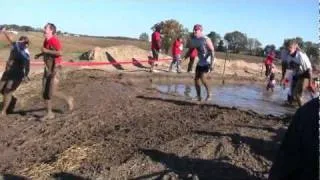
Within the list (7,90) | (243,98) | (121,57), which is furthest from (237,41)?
(7,90)

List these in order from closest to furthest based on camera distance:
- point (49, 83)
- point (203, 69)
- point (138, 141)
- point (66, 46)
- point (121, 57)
A: point (138, 141)
point (49, 83)
point (203, 69)
point (121, 57)
point (66, 46)

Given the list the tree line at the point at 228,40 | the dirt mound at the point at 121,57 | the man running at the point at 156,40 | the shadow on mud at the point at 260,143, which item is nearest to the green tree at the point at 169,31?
the tree line at the point at 228,40

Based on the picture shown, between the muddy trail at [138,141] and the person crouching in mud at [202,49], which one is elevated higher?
the person crouching in mud at [202,49]

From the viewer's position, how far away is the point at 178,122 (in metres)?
10.5

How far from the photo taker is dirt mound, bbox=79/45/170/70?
25969 millimetres

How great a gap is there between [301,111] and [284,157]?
242 mm

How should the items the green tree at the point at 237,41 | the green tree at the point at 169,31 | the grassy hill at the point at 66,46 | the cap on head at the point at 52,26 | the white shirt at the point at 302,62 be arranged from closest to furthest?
1. the cap on head at the point at 52,26
2. the white shirt at the point at 302,62
3. the grassy hill at the point at 66,46
4. the green tree at the point at 169,31
5. the green tree at the point at 237,41

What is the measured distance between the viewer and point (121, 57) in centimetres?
2786

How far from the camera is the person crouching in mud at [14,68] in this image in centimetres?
1247

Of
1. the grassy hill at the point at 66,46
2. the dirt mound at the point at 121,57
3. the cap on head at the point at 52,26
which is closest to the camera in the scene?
A: the cap on head at the point at 52,26

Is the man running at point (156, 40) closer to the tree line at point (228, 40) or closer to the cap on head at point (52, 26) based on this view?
the cap on head at point (52, 26)

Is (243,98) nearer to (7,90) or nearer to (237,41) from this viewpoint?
(7,90)

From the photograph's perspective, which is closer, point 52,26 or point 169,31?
point 52,26

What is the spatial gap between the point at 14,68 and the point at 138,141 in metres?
4.65
